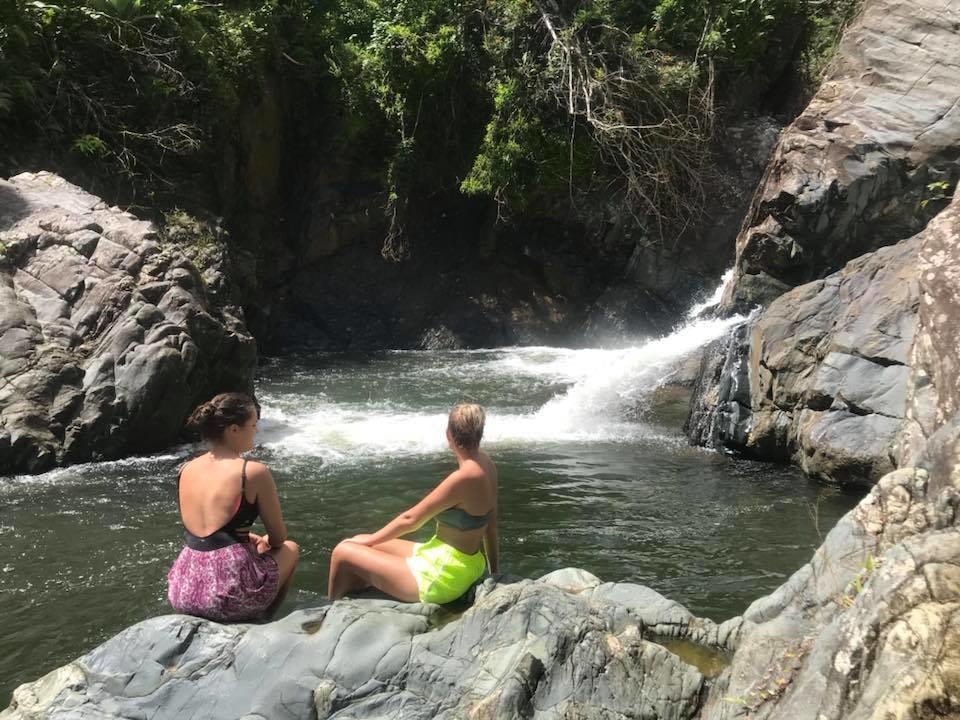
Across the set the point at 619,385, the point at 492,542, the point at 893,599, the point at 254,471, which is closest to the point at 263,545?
the point at 254,471

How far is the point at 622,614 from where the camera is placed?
12.7 ft

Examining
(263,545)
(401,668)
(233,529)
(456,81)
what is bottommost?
(401,668)

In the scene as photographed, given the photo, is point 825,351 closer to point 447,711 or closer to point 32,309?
point 447,711

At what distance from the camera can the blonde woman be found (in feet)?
13.7

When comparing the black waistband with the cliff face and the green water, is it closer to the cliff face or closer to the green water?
the green water

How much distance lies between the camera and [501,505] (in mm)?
7598

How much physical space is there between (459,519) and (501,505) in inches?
134

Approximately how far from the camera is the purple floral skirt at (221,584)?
3945mm

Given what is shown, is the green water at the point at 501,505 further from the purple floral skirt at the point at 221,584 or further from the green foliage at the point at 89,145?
the green foliage at the point at 89,145

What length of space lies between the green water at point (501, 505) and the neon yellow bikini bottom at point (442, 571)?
712 mm

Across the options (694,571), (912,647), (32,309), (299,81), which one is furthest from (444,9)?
(912,647)

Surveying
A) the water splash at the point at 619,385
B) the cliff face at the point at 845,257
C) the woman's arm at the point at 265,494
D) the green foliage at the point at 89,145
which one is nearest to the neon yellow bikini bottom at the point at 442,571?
the woman's arm at the point at 265,494

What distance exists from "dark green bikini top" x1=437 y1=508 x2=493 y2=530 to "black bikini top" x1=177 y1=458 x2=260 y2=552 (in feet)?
3.05

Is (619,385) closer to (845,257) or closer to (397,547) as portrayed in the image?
(845,257)
